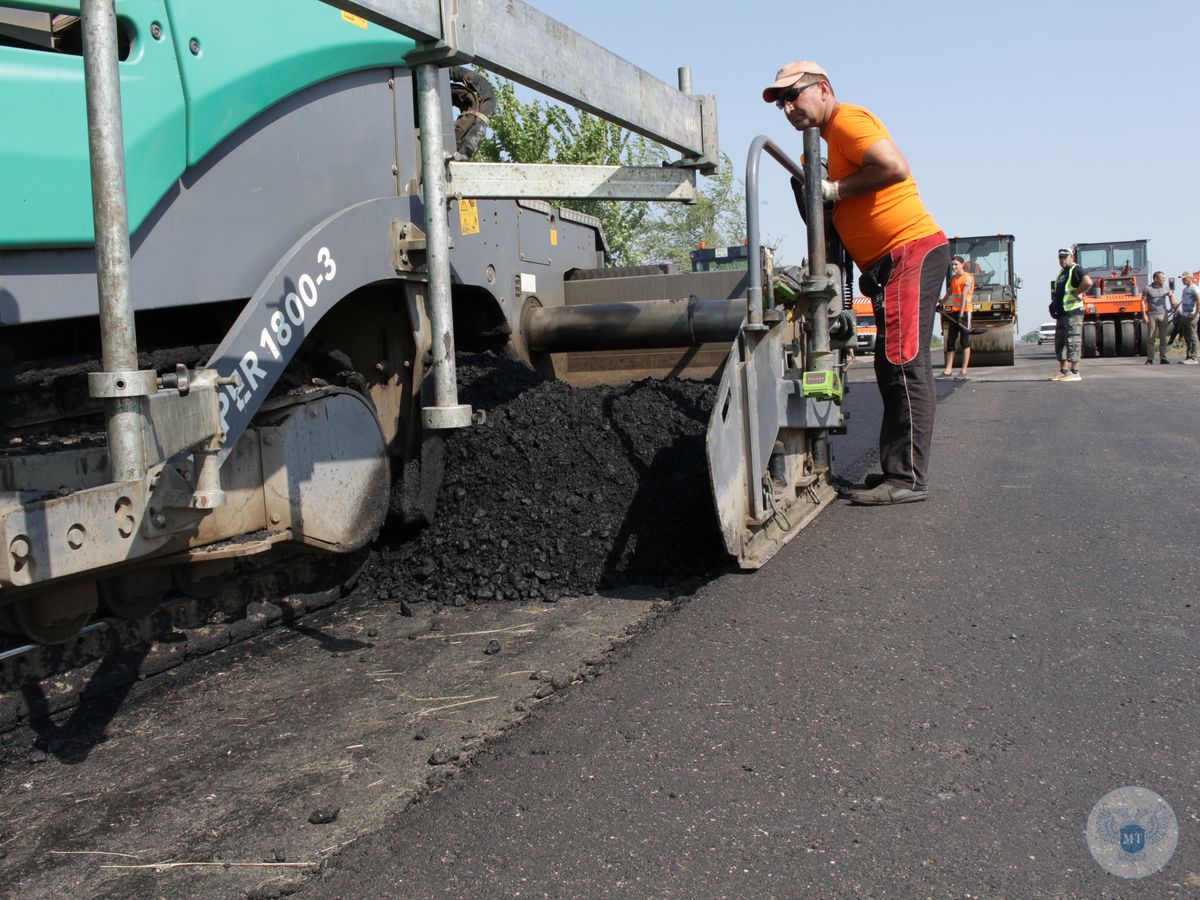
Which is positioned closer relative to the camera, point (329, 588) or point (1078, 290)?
point (329, 588)

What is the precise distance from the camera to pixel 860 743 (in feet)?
8.18

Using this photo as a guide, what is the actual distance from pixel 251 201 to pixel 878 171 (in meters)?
2.99

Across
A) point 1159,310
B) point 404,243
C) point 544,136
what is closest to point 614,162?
point 544,136

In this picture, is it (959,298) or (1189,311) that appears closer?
(959,298)

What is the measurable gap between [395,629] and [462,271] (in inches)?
56.2

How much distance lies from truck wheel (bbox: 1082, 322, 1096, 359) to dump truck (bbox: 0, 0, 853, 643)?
74.7 ft

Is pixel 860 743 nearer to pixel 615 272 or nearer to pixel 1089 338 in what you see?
pixel 615 272

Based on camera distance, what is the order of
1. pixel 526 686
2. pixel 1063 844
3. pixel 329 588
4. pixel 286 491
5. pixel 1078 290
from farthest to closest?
pixel 1078 290 < pixel 329 588 < pixel 286 491 < pixel 526 686 < pixel 1063 844

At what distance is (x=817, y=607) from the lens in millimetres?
3510

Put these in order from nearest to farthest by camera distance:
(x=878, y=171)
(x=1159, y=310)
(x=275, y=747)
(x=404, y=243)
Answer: (x=275, y=747) → (x=404, y=243) → (x=878, y=171) → (x=1159, y=310)

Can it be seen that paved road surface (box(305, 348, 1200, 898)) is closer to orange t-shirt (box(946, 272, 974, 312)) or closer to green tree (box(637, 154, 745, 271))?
orange t-shirt (box(946, 272, 974, 312))

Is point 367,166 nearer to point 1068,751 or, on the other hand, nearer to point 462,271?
point 462,271

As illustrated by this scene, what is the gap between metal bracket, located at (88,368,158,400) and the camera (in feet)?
6.81

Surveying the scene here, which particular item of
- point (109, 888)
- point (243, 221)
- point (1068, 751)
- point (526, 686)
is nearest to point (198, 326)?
point (243, 221)
